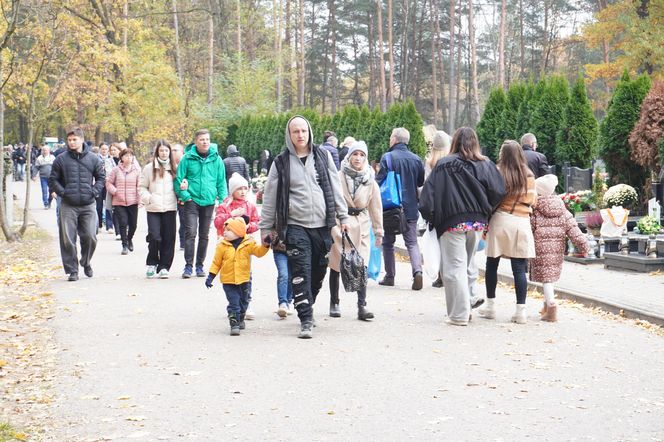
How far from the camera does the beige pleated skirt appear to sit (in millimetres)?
9492

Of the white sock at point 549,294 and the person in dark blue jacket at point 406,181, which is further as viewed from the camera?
the person in dark blue jacket at point 406,181

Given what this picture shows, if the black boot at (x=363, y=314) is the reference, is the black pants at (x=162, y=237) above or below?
above

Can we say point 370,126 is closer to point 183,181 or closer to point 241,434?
point 183,181

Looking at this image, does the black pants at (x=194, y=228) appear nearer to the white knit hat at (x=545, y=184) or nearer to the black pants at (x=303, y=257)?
the black pants at (x=303, y=257)

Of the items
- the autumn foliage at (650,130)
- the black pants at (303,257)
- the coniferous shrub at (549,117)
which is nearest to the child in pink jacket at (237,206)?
the black pants at (303,257)

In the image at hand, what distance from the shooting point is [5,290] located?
12.4 meters

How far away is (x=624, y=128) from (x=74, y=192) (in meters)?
11.2

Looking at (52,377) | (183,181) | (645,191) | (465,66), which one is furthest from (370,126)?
(465,66)

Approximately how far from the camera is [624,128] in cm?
1919

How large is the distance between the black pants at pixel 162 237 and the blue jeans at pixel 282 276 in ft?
12.6

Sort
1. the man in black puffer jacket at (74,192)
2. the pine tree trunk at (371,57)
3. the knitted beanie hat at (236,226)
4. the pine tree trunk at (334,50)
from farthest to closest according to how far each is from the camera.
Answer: the pine tree trunk at (334,50) → the pine tree trunk at (371,57) → the man in black puffer jacket at (74,192) → the knitted beanie hat at (236,226)

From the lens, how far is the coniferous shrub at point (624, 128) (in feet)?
62.7

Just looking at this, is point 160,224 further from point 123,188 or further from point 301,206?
point 301,206

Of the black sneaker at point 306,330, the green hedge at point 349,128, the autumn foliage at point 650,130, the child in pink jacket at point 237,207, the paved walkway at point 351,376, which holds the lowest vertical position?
the paved walkway at point 351,376
